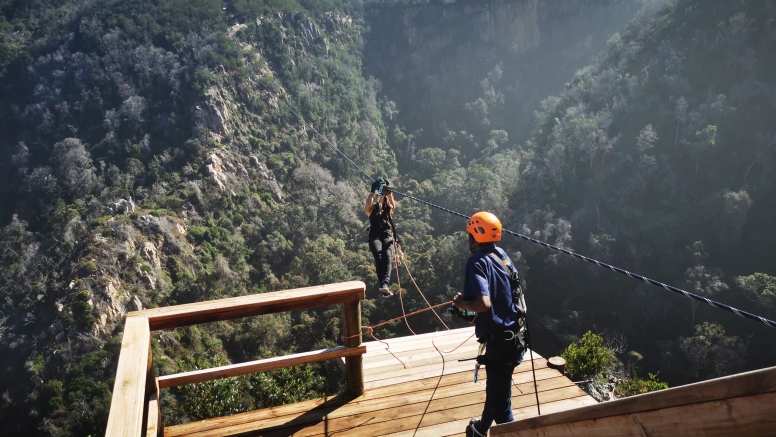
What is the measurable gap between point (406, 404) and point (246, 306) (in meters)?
1.32

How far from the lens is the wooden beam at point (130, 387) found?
153cm

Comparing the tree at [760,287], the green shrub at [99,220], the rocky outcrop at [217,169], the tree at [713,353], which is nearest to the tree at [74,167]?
the green shrub at [99,220]

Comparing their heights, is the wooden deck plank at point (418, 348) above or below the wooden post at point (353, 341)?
below

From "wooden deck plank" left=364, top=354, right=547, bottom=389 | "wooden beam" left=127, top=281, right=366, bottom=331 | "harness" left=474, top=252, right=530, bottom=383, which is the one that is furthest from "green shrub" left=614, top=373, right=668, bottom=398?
"wooden beam" left=127, top=281, right=366, bottom=331

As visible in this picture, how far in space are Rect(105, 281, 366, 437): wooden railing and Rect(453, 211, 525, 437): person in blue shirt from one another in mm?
780

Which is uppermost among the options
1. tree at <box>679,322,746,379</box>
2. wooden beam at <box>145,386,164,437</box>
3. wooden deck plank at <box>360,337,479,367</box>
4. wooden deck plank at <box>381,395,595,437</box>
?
wooden beam at <box>145,386,164,437</box>

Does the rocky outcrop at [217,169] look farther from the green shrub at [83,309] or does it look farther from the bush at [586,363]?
the bush at [586,363]

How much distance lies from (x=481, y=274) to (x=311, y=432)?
1421mm

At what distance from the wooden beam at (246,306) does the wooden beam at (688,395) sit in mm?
1765

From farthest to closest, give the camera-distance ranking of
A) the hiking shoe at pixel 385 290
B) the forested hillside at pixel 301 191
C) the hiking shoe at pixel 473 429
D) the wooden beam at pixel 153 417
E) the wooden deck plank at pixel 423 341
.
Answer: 1. the forested hillside at pixel 301 191
2. the hiking shoe at pixel 385 290
3. the wooden deck plank at pixel 423 341
4. the hiking shoe at pixel 473 429
5. the wooden beam at pixel 153 417

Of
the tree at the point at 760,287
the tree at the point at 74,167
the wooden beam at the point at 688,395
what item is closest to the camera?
the wooden beam at the point at 688,395

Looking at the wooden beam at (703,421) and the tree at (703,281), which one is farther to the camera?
the tree at (703,281)

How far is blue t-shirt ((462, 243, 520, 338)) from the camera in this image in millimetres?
2738

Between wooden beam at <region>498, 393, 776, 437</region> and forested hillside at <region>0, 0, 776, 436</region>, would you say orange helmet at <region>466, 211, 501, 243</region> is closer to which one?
wooden beam at <region>498, 393, 776, 437</region>
